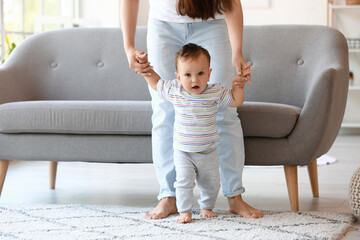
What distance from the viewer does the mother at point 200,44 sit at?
6.08 ft

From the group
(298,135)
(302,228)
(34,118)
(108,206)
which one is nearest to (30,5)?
(34,118)

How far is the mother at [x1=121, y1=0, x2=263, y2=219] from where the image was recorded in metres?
1.85

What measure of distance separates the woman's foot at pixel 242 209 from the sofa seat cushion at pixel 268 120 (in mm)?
261

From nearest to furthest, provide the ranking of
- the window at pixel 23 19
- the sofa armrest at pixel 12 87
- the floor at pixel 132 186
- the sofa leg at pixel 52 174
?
1. the floor at pixel 132 186
2. the sofa armrest at pixel 12 87
3. the sofa leg at pixel 52 174
4. the window at pixel 23 19

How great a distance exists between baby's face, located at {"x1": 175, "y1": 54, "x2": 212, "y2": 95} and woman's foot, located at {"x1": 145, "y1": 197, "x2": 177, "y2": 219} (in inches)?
15.5

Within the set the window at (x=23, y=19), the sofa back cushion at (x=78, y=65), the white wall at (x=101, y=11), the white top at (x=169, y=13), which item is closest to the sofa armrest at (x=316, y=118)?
the white top at (x=169, y=13)

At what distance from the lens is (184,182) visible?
71.9 inches

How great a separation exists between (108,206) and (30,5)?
7.83 ft

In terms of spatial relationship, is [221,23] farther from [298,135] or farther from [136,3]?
[298,135]

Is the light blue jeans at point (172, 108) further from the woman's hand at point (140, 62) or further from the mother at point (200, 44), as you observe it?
the woman's hand at point (140, 62)

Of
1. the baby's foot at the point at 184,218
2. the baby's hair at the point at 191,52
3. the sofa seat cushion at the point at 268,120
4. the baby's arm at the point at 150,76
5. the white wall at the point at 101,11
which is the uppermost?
the white wall at the point at 101,11

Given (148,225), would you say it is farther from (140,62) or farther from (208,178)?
(140,62)

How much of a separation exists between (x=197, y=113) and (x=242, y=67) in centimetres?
21

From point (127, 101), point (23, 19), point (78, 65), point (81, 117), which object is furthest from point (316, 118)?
point (23, 19)
